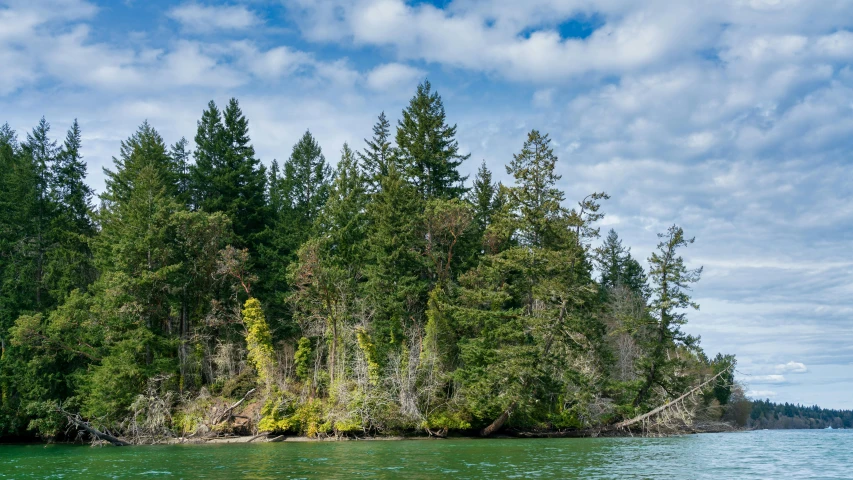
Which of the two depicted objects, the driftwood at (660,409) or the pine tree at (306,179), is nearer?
the driftwood at (660,409)

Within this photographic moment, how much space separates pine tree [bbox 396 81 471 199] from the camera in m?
52.3

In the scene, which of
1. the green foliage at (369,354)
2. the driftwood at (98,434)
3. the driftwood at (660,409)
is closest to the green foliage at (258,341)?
the green foliage at (369,354)

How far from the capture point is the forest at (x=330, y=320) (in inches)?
1544

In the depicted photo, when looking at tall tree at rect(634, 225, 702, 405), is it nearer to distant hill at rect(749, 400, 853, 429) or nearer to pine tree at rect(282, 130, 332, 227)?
pine tree at rect(282, 130, 332, 227)

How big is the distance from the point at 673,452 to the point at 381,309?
20781 millimetres

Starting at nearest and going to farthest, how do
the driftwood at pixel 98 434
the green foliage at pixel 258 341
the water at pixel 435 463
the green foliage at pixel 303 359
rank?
the water at pixel 435 463, the driftwood at pixel 98 434, the green foliage at pixel 258 341, the green foliage at pixel 303 359

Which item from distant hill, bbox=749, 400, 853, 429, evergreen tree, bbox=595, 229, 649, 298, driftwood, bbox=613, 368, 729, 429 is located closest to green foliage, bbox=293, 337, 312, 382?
driftwood, bbox=613, 368, 729, 429

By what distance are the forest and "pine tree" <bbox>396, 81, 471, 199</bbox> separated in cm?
380

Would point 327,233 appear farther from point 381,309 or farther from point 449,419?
point 449,419

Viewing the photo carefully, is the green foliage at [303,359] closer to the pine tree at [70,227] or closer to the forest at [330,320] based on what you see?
the forest at [330,320]

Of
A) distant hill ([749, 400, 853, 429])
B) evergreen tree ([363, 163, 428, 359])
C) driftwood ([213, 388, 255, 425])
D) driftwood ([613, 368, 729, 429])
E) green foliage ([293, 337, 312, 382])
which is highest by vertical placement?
evergreen tree ([363, 163, 428, 359])

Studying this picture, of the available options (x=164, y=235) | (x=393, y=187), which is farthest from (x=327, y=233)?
(x=164, y=235)

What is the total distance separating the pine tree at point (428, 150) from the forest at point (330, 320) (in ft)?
12.5

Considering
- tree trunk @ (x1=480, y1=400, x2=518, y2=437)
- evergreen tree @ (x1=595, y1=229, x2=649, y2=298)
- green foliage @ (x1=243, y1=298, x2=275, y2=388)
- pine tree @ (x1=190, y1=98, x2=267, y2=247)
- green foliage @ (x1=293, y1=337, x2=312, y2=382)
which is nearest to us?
tree trunk @ (x1=480, y1=400, x2=518, y2=437)
